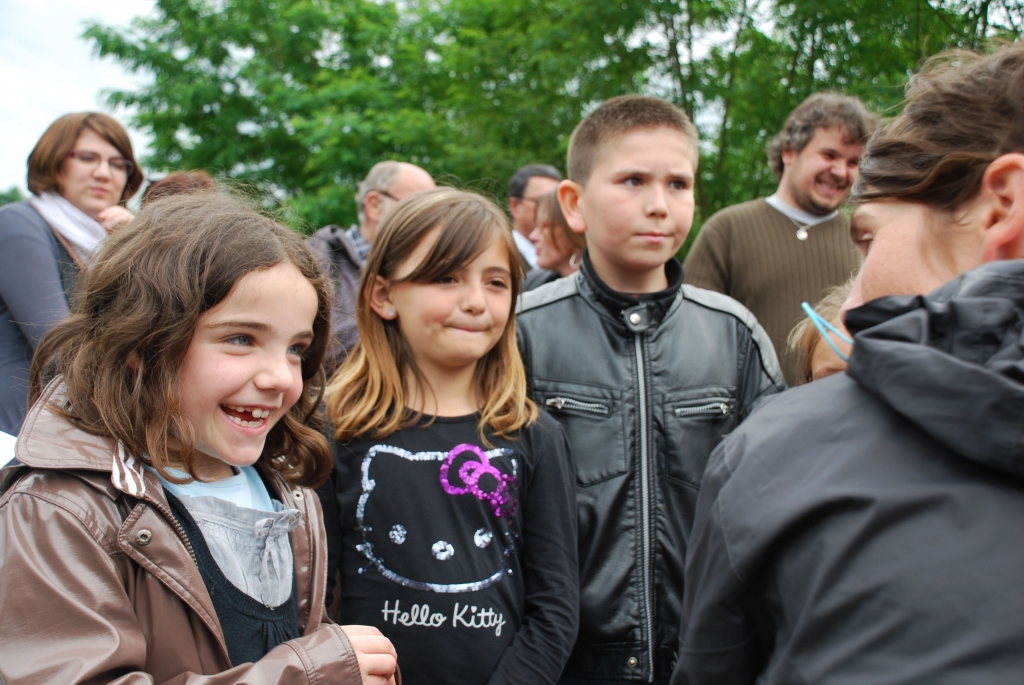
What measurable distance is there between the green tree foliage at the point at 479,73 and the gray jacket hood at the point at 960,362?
5.63 ft

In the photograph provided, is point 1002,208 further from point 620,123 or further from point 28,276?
point 28,276

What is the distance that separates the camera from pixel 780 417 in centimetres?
103

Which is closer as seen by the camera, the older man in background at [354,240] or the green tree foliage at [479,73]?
the older man in background at [354,240]

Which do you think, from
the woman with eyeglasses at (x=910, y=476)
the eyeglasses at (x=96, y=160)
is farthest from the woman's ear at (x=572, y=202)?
the eyeglasses at (x=96, y=160)

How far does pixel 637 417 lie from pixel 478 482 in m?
0.58

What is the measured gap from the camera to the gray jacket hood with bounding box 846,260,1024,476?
0.81 m

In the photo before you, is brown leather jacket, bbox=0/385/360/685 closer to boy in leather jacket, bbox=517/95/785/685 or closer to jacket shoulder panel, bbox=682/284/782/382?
boy in leather jacket, bbox=517/95/785/685

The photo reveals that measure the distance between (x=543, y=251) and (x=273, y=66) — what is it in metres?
16.8

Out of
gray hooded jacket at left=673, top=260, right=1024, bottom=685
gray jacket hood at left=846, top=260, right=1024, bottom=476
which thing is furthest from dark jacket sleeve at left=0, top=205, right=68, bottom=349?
gray jacket hood at left=846, top=260, right=1024, bottom=476

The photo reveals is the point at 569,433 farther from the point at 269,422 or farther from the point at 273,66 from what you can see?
the point at 273,66

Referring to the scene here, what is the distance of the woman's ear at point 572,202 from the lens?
2881mm

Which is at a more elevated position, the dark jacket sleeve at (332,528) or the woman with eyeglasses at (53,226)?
the woman with eyeglasses at (53,226)

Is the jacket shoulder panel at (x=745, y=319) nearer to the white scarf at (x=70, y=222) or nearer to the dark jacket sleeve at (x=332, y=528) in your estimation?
the dark jacket sleeve at (x=332, y=528)

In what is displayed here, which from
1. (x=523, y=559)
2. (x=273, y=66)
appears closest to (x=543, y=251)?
(x=523, y=559)
